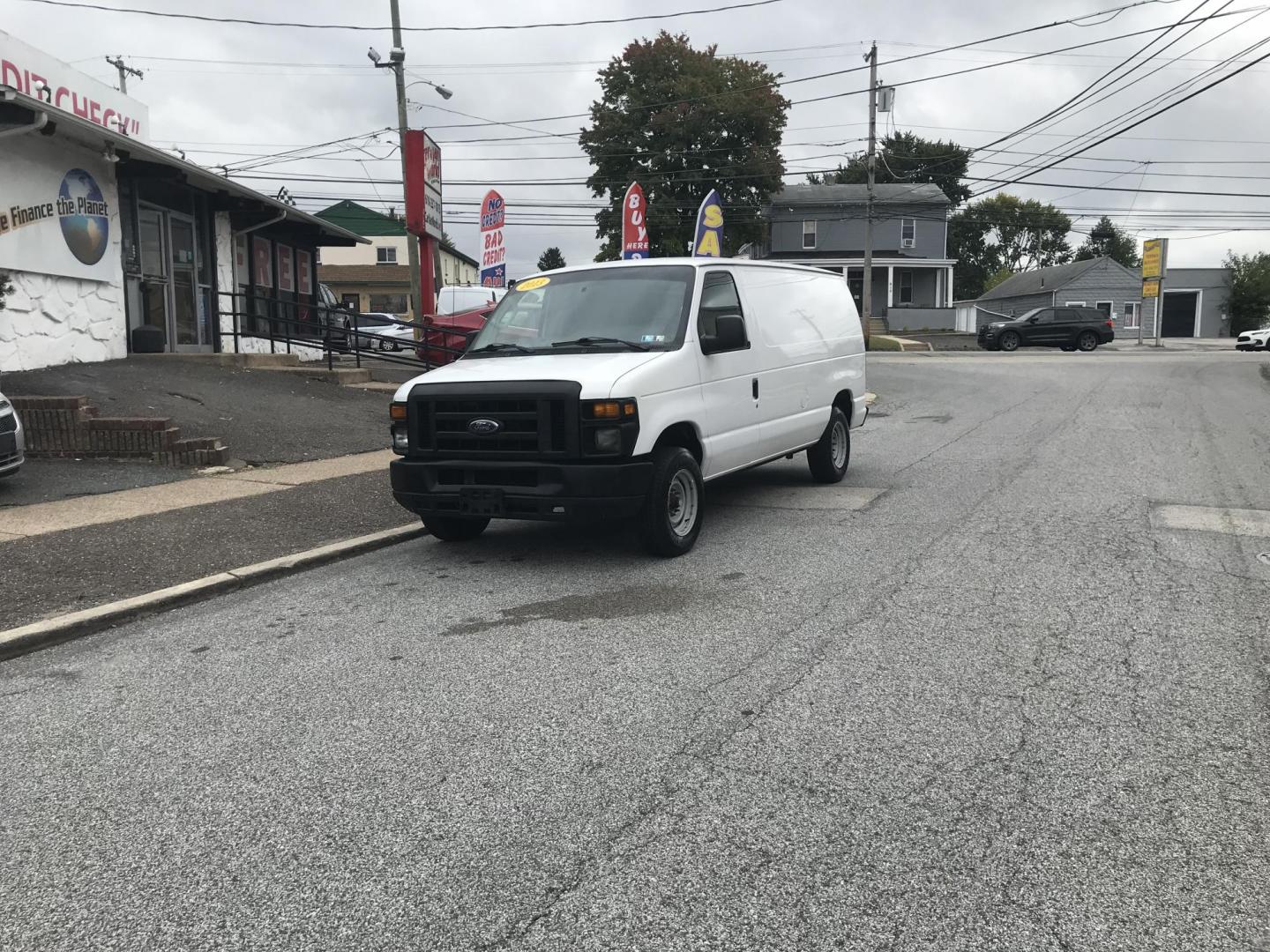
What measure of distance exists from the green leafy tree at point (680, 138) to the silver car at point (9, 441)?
4370 cm

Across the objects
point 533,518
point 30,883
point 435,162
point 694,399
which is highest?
point 435,162

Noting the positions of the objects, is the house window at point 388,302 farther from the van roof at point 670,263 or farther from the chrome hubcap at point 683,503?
the chrome hubcap at point 683,503

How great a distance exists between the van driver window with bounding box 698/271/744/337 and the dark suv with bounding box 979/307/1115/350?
106ft

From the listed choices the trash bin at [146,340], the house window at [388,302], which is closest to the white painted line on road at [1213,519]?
the trash bin at [146,340]

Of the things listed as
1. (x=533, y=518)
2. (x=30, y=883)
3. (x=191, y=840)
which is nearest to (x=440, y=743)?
(x=191, y=840)

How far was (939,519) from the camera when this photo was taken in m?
8.13

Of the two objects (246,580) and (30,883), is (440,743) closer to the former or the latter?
(30,883)

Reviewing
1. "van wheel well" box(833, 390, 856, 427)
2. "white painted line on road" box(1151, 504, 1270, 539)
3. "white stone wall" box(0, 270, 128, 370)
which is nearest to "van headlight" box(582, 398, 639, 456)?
"van wheel well" box(833, 390, 856, 427)

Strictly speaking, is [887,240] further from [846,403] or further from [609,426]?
[609,426]


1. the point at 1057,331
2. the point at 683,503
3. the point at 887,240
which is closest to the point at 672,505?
the point at 683,503

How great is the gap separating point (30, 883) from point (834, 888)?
2.35 m

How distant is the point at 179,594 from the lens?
243 inches

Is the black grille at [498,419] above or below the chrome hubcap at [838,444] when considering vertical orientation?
above

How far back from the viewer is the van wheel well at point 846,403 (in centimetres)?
1012
